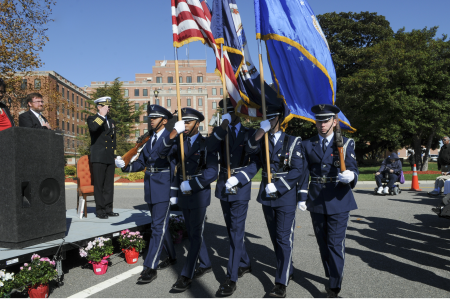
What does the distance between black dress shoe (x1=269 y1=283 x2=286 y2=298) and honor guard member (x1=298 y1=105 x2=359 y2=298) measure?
0.49 m

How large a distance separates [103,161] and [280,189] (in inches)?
157

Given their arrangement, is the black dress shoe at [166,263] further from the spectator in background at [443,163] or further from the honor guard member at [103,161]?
the spectator in background at [443,163]

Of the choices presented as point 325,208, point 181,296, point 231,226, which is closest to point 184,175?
point 231,226

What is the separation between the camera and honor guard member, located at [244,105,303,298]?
3969 millimetres

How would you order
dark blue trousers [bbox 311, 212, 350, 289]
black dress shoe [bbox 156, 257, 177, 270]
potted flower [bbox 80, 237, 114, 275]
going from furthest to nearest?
1. black dress shoe [bbox 156, 257, 177, 270]
2. potted flower [bbox 80, 237, 114, 275]
3. dark blue trousers [bbox 311, 212, 350, 289]

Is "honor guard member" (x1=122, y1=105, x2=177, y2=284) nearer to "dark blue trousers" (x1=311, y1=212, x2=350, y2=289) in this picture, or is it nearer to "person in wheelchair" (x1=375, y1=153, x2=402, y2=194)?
Answer: "dark blue trousers" (x1=311, y1=212, x2=350, y2=289)

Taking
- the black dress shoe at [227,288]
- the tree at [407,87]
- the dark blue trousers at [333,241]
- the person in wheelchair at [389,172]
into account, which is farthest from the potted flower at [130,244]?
the tree at [407,87]

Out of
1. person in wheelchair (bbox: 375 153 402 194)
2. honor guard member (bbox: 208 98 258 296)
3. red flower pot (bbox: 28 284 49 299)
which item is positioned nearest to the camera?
red flower pot (bbox: 28 284 49 299)

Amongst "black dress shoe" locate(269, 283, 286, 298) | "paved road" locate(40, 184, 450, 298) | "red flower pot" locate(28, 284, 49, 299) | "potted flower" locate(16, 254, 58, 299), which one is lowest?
"paved road" locate(40, 184, 450, 298)

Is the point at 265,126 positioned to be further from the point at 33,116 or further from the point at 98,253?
the point at 33,116

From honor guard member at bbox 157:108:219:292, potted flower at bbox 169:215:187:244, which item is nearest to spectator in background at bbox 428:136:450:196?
potted flower at bbox 169:215:187:244

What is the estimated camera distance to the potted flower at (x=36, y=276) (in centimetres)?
377

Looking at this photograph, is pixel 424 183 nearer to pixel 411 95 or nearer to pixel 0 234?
pixel 411 95

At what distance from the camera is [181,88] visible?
84938mm
